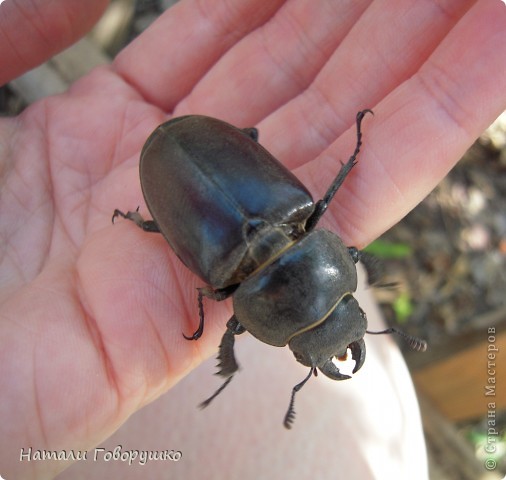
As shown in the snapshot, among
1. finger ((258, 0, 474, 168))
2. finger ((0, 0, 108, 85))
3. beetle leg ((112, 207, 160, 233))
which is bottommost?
finger ((258, 0, 474, 168))

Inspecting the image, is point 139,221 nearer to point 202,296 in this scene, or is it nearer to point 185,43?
point 202,296

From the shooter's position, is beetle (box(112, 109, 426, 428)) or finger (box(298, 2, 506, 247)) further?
finger (box(298, 2, 506, 247))

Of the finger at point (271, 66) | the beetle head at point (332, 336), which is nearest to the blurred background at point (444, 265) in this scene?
the finger at point (271, 66)

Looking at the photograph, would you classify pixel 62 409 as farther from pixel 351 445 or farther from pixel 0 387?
pixel 351 445

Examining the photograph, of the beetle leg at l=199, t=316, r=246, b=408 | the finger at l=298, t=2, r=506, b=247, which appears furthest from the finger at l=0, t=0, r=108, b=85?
the beetle leg at l=199, t=316, r=246, b=408

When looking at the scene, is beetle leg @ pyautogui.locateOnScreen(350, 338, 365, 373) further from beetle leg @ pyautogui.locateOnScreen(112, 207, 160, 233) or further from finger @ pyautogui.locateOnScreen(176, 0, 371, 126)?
finger @ pyautogui.locateOnScreen(176, 0, 371, 126)

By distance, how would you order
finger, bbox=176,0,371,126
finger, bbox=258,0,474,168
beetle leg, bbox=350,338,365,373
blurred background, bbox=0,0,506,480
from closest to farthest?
1. beetle leg, bbox=350,338,365,373
2. finger, bbox=258,0,474,168
3. finger, bbox=176,0,371,126
4. blurred background, bbox=0,0,506,480

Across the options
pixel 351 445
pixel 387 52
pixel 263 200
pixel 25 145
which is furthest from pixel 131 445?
pixel 387 52

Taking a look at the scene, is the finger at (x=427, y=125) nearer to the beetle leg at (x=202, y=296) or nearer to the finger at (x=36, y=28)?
the beetle leg at (x=202, y=296)
